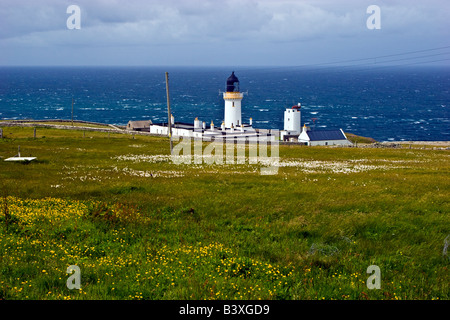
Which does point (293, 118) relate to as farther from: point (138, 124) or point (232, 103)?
point (138, 124)

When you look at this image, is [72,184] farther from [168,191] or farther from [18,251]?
[18,251]

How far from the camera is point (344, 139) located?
8944 centimetres

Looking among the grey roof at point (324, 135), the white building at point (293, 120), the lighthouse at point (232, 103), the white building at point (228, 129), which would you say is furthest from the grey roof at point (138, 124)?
the grey roof at point (324, 135)

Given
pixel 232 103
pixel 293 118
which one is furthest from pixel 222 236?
pixel 293 118

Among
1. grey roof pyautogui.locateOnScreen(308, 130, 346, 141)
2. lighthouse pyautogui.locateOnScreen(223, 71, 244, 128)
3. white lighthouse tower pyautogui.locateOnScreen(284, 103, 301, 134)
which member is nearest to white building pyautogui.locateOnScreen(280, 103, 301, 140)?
white lighthouse tower pyautogui.locateOnScreen(284, 103, 301, 134)

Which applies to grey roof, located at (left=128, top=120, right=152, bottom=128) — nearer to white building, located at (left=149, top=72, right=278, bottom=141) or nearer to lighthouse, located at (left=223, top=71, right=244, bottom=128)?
white building, located at (left=149, top=72, right=278, bottom=141)

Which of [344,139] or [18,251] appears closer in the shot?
[18,251]

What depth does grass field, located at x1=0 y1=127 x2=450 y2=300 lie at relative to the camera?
416 inches

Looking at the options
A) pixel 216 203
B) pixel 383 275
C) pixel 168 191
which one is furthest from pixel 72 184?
pixel 383 275

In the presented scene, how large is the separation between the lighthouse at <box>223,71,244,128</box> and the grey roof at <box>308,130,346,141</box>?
1586 centimetres

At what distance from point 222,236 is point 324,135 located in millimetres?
77564

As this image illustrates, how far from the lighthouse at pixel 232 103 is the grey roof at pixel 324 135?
52.0 feet

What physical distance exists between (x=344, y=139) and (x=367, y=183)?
68175 millimetres

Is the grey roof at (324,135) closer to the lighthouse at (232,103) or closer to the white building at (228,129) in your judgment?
the white building at (228,129)
